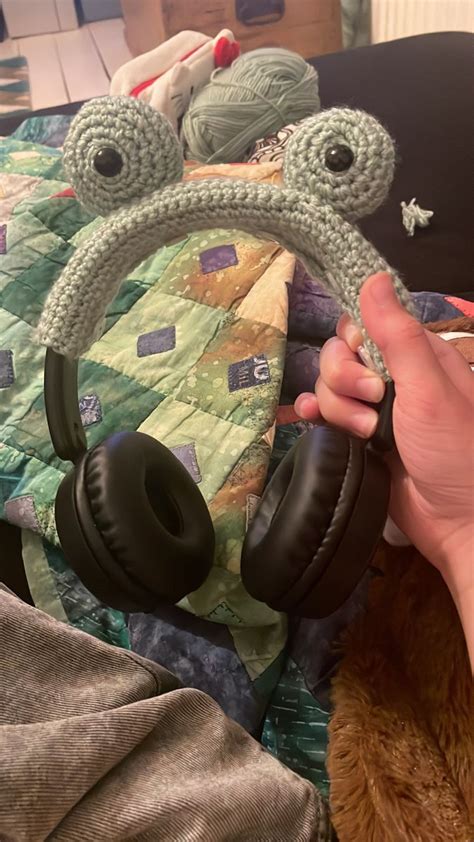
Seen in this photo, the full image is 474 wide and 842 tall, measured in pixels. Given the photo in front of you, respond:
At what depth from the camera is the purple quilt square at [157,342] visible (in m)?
0.89

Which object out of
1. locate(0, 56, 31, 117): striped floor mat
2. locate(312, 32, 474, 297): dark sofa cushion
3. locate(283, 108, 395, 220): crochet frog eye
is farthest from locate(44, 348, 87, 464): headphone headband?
locate(0, 56, 31, 117): striped floor mat

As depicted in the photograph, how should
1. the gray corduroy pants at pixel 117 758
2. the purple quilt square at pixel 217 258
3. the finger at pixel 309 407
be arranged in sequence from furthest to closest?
the purple quilt square at pixel 217 258 < the finger at pixel 309 407 < the gray corduroy pants at pixel 117 758

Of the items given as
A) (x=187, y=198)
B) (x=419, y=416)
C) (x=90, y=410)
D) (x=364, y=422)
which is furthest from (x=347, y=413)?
(x=90, y=410)

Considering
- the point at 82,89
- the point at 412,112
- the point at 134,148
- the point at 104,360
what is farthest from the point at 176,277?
the point at 82,89

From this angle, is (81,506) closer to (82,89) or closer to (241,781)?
(241,781)

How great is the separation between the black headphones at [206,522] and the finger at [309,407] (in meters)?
0.13

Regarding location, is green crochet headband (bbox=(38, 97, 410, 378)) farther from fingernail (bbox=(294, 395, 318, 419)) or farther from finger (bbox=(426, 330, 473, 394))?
fingernail (bbox=(294, 395, 318, 419))

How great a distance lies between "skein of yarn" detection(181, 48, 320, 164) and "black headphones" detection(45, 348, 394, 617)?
81cm

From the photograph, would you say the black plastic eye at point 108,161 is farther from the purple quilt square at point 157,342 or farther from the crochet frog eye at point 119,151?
the purple quilt square at point 157,342

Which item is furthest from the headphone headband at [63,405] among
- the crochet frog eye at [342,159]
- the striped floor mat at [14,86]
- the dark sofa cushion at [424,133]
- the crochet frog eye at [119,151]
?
the striped floor mat at [14,86]

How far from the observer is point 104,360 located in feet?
2.95

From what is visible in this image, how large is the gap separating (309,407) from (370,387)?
0.12 meters

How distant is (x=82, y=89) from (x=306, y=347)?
6.26 feet

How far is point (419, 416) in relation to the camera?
492 mm
